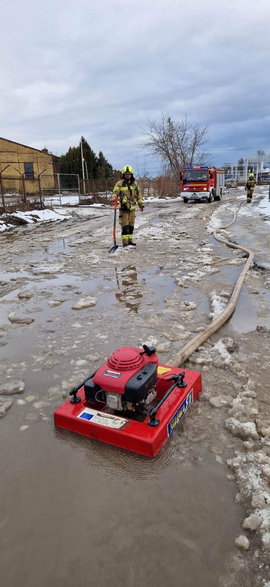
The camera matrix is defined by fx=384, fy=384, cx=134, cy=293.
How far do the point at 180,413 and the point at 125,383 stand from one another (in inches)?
19.5

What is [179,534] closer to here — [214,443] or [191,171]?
[214,443]

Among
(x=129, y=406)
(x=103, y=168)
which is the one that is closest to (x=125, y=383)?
(x=129, y=406)

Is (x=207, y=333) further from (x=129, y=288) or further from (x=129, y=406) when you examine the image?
(x=129, y=288)

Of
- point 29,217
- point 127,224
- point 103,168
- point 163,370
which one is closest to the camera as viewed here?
point 163,370

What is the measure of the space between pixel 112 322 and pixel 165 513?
2733 millimetres

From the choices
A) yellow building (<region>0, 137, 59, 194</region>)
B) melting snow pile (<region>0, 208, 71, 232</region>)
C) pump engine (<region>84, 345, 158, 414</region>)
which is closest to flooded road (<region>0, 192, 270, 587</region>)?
pump engine (<region>84, 345, 158, 414</region>)

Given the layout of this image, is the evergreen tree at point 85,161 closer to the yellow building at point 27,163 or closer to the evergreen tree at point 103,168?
the evergreen tree at point 103,168

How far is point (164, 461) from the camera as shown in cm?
225

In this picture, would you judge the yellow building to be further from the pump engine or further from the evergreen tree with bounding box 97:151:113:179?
the pump engine

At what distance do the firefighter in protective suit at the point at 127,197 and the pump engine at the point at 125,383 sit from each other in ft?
23.3

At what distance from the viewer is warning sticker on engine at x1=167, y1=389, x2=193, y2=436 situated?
2377mm

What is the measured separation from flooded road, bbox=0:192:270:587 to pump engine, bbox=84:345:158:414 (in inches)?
10.9

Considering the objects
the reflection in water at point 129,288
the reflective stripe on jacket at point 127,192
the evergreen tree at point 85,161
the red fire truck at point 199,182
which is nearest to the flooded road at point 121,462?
the reflection in water at point 129,288

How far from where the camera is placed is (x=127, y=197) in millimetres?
9297
